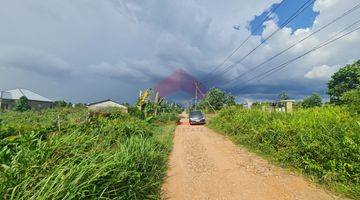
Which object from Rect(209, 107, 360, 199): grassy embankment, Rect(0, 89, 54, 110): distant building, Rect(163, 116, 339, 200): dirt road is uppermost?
Rect(0, 89, 54, 110): distant building

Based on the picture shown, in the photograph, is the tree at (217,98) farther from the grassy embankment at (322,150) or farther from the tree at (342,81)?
the grassy embankment at (322,150)

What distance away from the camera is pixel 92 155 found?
201 inches

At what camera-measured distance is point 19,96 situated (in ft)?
226

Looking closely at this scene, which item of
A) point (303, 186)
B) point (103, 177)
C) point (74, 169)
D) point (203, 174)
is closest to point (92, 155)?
point (103, 177)

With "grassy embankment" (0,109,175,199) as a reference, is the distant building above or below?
above

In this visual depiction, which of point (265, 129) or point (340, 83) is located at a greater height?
point (340, 83)

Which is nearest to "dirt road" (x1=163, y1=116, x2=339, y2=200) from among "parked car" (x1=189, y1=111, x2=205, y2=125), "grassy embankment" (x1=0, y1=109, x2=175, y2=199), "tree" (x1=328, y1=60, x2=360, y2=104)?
"grassy embankment" (x1=0, y1=109, x2=175, y2=199)

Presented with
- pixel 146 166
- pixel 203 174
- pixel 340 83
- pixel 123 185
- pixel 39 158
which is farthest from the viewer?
pixel 340 83

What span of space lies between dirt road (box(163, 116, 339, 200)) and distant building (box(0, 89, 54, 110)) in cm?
6537

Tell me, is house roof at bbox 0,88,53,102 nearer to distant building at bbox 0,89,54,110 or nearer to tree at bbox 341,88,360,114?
distant building at bbox 0,89,54,110

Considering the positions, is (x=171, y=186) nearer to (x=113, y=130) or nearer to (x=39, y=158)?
(x=39, y=158)

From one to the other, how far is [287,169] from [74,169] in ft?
19.9

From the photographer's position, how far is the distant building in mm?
65338

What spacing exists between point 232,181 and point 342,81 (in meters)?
47.8
